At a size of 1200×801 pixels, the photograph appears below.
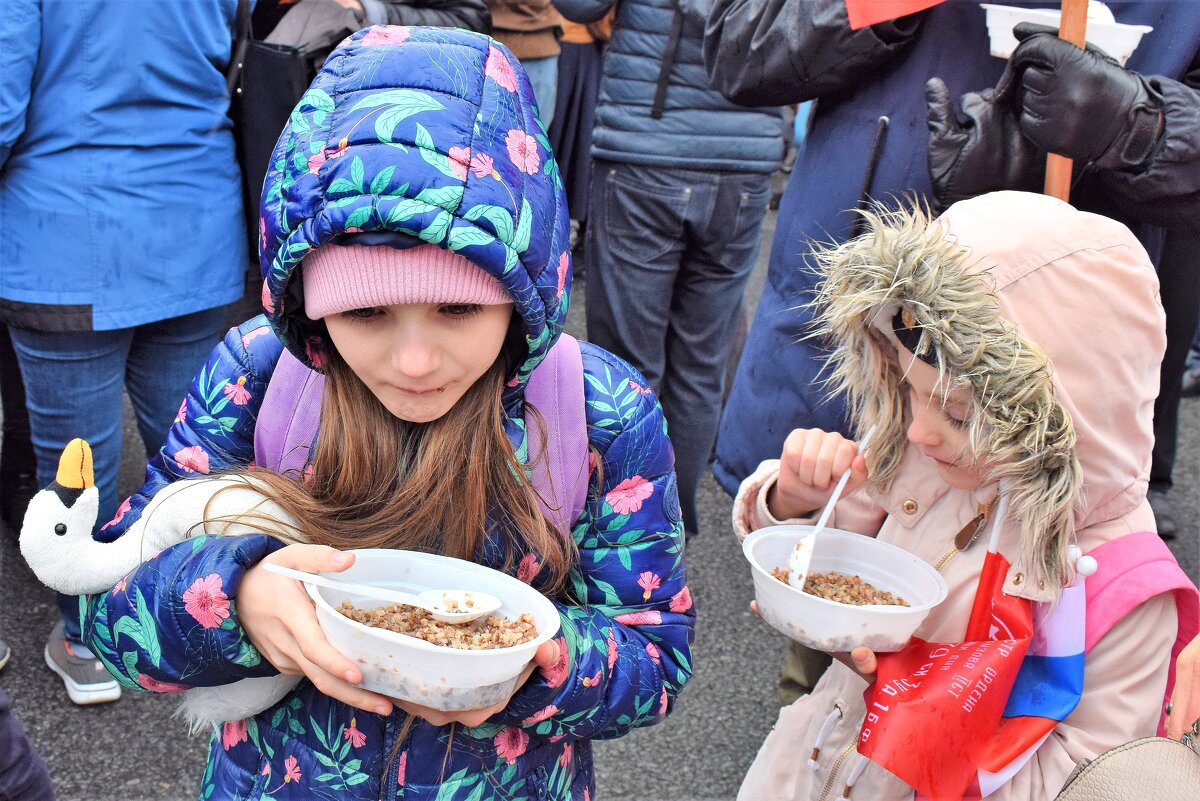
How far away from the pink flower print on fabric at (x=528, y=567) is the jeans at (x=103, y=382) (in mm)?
1386

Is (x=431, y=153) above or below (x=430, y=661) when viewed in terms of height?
above

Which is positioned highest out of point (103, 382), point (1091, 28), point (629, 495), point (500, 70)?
point (1091, 28)

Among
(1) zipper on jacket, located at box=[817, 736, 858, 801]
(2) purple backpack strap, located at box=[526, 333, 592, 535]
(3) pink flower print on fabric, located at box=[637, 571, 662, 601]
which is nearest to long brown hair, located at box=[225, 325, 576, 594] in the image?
(2) purple backpack strap, located at box=[526, 333, 592, 535]

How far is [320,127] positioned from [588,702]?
76 centimetres

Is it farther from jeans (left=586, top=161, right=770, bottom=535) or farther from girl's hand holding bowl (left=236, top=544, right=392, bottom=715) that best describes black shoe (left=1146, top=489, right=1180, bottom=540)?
girl's hand holding bowl (left=236, top=544, right=392, bottom=715)

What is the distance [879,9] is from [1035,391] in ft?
2.59

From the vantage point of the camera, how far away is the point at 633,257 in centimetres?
311

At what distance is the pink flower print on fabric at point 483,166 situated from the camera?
3.72 feet

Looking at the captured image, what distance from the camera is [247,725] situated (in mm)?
1359

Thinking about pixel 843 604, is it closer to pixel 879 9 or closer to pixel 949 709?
pixel 949 709

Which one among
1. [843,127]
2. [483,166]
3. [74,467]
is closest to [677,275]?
[843,127]

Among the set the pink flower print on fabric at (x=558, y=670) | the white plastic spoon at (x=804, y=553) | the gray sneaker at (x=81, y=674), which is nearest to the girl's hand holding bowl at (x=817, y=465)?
the white plastic spoon at (x=804, y=553)

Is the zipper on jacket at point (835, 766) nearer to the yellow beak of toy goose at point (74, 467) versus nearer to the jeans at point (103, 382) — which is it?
the yellow beak of toy goose at point (74, 467)

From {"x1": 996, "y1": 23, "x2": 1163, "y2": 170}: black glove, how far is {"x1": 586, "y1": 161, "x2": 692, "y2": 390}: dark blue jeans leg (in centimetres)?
146
